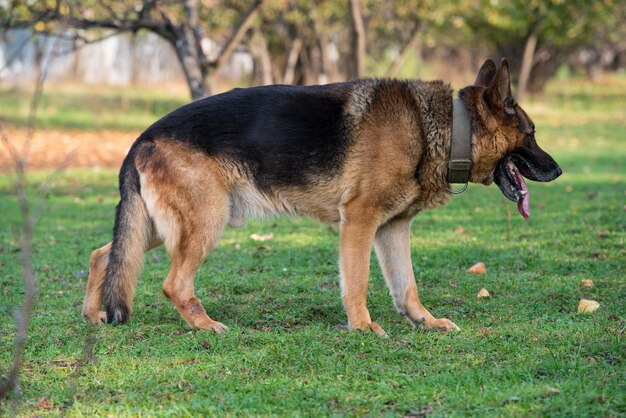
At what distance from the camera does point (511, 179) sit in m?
5.96

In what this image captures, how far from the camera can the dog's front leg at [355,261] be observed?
18.4 ft

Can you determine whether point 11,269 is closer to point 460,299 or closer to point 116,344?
point 116,344

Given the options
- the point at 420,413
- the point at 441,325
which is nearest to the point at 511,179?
the point at 441,325

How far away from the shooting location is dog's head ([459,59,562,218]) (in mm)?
5777

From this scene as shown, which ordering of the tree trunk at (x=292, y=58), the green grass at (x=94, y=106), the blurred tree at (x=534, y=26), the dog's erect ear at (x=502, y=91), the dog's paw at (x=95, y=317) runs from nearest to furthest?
the dog's erect ear at (x=502, y=91)
the dog's paw at (x=95, y=317)
the green grass at (x=94, y=106)
the tree trunk at (x=292, y=58)
the blurred tree at (x=534, y=26)

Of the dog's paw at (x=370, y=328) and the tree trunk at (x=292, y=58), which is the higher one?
the tree trunk at (x=292, y=58)

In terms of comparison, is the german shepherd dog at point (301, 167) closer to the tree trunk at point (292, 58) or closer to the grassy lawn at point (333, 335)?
the grassy lawn at point (333, 335)

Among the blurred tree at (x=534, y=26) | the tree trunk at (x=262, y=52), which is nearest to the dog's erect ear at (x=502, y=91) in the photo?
the tree trunk at (x=262, y=52)

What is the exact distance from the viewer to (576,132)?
78.0ft

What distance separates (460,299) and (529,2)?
24.0 metres

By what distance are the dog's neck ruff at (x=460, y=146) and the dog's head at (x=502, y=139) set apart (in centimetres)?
Result: 6

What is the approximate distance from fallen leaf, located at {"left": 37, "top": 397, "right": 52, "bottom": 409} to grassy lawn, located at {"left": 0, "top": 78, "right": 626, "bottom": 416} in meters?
0.03

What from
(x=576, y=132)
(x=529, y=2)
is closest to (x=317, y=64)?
(x=529, y=2)

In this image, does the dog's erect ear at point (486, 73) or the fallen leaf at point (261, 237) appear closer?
the dog's erect ear at point (486, 73)
